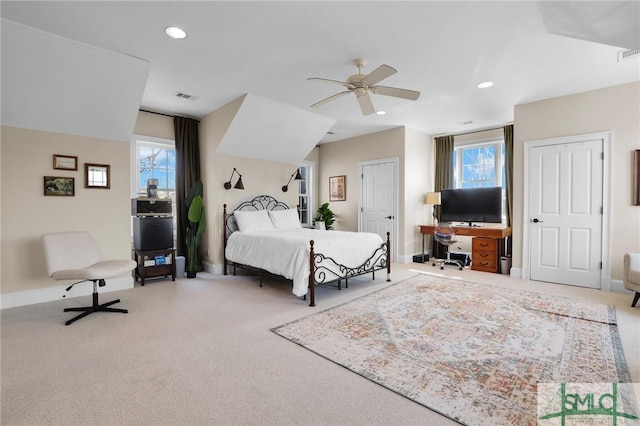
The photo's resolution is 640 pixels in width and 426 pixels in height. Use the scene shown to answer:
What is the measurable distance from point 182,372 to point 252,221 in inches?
127

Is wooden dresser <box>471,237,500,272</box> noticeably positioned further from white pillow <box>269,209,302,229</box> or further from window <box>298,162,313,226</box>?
window <box>298,162,313,226</box>

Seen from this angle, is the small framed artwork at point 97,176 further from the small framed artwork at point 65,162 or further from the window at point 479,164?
the window at point 479,164

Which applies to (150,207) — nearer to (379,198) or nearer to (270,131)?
(270,131)

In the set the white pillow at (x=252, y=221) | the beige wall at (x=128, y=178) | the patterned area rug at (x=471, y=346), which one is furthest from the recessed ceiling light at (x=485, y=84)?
the white pillow at (x=252, y=221)

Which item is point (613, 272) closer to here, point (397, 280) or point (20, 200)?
point (397, 280)

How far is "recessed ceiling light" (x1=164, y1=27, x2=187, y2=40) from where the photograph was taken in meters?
2.84

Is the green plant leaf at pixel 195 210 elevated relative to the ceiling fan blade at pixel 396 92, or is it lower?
lower

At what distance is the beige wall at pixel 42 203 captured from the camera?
11.7 feet

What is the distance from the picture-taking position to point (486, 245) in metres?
5.50

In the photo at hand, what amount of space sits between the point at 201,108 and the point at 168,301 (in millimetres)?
3207

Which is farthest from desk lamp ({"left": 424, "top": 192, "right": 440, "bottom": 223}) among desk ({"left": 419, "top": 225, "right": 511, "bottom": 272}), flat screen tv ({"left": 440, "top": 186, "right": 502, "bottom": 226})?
desk ({"left": 419, "top": 225, "right": 511, "bottom": 272})

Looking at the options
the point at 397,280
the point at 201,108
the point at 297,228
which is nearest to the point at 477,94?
the point at 397,280

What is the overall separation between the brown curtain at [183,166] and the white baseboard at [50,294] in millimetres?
1292

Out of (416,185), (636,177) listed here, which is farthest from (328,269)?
(636,177)
